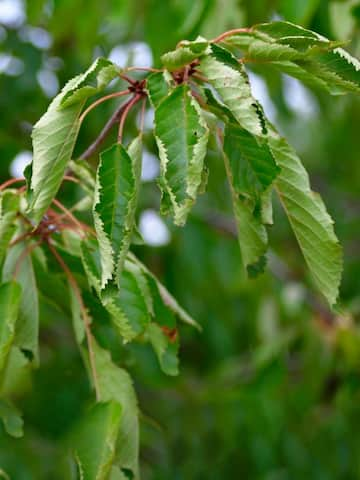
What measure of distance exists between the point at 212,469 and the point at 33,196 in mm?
2404

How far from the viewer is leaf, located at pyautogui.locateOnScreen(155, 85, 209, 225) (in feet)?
3.58

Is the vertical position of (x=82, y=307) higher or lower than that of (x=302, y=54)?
lower

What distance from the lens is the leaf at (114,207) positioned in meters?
1.13

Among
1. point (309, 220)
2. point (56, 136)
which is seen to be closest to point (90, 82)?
point (56, 136)

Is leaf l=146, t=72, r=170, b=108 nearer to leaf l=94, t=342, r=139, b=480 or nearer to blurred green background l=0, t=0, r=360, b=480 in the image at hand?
leaf l=94, t=342, r=139, b=480

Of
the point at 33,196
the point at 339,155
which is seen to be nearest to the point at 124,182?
the point at 33,196

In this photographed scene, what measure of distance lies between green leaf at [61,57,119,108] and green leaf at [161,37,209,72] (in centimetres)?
7

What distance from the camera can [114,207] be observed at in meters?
1.15

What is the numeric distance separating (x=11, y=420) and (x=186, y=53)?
0.56 m

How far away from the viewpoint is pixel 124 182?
3.84 feet

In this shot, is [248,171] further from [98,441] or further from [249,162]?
[98,441]

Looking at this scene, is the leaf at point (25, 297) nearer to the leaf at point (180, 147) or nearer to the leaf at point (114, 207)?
the leaf at point (114, 207)

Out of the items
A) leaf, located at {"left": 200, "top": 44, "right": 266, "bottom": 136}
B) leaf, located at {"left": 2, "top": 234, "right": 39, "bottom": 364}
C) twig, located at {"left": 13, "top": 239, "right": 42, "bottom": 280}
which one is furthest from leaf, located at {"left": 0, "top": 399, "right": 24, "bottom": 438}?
leaf, located at {"left": 200, "top": 44, "right": 266, "bottom": 136}

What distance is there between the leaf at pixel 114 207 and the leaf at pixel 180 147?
57 mm
